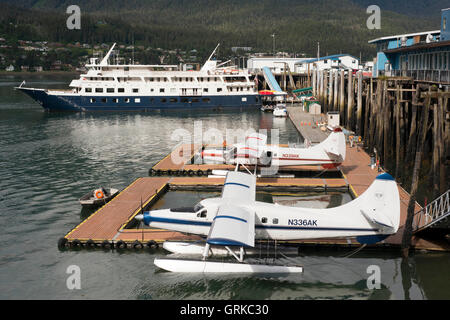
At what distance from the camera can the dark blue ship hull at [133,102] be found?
80562 mm

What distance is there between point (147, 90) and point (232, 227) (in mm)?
70838

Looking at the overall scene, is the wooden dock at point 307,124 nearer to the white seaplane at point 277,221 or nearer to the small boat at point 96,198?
the small boat at point 96,198

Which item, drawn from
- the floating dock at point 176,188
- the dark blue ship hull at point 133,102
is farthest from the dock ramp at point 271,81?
the floating dock at point 176,188

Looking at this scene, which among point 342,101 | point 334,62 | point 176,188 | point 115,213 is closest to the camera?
point 115,213

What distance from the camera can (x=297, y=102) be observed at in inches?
3664

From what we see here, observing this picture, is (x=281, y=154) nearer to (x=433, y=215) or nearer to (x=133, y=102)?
(x=433, y=215)

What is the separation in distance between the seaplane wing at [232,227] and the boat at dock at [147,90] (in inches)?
2595

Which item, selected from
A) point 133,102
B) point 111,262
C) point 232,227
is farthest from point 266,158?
point 133,102

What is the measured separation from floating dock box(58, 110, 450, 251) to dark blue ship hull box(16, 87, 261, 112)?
44396 mm

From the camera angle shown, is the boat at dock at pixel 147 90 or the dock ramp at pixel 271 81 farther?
the dock ramp at pixel 271 81

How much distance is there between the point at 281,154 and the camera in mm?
31562

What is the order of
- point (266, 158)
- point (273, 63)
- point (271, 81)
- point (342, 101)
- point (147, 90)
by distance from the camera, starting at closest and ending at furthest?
point (266, 158) → point (342, 101) → point (147, 90) → point (271, 81) → point (273, 63)
